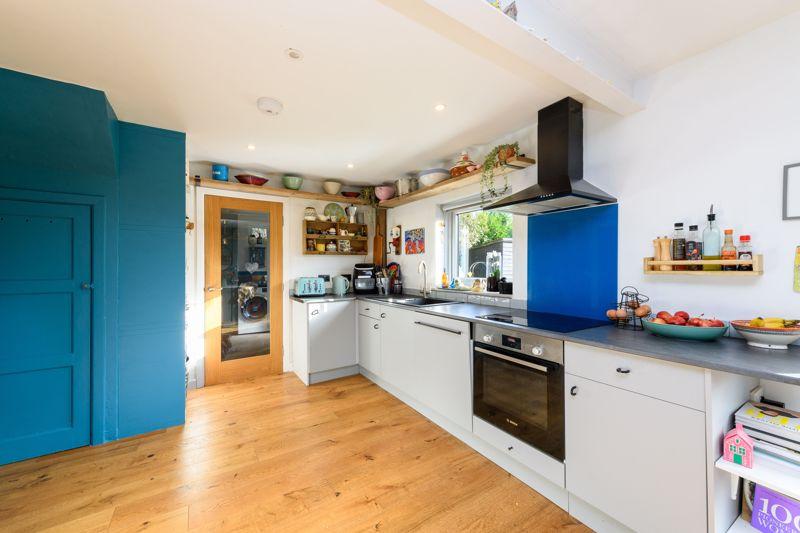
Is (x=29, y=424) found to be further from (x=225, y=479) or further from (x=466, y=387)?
(x=466, y=387)

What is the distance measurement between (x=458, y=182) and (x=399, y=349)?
61.7 inches

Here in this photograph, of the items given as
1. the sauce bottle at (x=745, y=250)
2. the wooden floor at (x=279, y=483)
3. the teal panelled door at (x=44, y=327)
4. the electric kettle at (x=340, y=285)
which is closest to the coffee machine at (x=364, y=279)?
the electric kettle at (x=340, y=285)

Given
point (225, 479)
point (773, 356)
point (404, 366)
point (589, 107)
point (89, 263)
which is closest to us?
point (773, 356)

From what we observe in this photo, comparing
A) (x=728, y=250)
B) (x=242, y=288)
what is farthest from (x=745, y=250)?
(x=242, y=288)

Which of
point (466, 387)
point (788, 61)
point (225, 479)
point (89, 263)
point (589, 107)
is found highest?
point (589, 107)

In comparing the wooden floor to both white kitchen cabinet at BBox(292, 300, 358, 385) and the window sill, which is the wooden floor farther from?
the window sill

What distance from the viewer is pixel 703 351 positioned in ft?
4.40

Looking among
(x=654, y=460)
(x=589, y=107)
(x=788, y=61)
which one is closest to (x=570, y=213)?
(x=589, y=107)

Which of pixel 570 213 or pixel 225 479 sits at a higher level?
A: pixel 570 213

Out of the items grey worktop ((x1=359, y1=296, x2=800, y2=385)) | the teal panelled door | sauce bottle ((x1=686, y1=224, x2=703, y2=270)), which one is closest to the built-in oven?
grey worktop ((x1=359, y1=296, x2=800, y2=385))

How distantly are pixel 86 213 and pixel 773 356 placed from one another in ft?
12.6

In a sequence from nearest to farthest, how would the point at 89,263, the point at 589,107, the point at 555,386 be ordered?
the point at 555,386 < the point at 589,107 < the point at 89,263

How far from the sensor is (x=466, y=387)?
2.26 m

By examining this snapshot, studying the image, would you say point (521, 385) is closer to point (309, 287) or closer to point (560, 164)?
point (560, 164)
